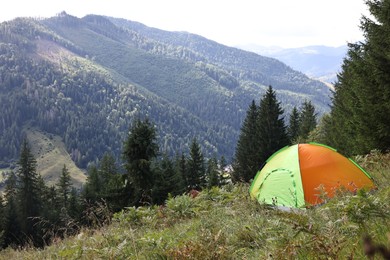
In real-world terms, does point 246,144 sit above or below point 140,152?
below

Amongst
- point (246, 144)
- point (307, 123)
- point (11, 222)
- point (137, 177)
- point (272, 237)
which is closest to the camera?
point (272, 237)

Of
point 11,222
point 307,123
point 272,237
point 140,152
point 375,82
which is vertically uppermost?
point 375,82

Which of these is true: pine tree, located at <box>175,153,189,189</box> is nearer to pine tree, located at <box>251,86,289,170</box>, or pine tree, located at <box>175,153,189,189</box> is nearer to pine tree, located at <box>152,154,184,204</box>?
pine tree, located at <box>152,154,184,204</box>

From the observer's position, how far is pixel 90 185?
6022cm

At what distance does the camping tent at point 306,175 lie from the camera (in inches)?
380

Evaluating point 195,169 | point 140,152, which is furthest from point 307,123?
point 140,152

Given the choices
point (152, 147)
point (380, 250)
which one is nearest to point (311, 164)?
point (380, 250)

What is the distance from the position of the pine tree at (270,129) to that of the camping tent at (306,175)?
32779 mm

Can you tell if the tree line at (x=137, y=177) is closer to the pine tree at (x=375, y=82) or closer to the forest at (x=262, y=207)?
the forest at (x=262, y=207)

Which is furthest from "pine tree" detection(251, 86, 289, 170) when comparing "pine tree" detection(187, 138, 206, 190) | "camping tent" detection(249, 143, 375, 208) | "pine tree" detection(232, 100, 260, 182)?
"camping tent" detection(249, 143, 375, 208)

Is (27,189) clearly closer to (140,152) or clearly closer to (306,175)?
(140,152)

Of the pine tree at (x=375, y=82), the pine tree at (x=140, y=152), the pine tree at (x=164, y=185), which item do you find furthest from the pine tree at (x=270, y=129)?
the pine tree at (x=375, y=82)

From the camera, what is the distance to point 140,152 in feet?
101

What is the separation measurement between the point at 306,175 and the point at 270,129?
3442 cm
